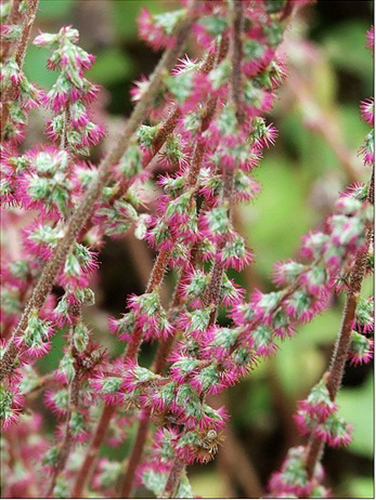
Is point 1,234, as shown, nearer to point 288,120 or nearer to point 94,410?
point 94,410

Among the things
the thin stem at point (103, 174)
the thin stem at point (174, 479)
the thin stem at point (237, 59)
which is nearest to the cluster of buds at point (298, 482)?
the thin stem at point (174, 479)

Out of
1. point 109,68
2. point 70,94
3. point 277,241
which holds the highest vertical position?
point 109,68

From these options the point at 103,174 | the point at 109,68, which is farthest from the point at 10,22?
the point at 109,68

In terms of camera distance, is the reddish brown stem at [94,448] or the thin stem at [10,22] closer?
the thin stem at [10,22]

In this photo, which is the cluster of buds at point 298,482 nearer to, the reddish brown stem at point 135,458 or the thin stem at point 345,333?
the thin stem at point 345,333

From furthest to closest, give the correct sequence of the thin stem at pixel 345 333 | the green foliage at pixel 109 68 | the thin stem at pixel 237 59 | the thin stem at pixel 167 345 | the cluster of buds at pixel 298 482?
the green foliage at pixel 109 68 → the cluster of buds at pixel 298 482 → the thin stem at pixel 345 333 → the thin stem at pixel 167 345 → the thin stem at pixel 237 59

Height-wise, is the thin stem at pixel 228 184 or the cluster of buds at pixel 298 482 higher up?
the thin stem at pixel 228 184

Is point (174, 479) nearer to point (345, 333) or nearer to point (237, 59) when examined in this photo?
point (345, 333)
